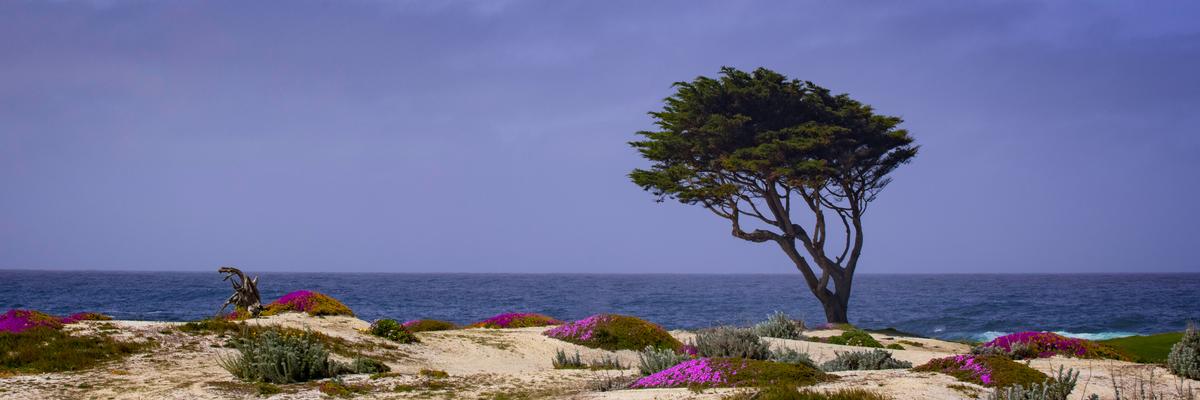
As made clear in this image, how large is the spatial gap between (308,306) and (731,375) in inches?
613

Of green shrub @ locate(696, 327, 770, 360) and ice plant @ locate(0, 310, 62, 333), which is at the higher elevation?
ice plant @ locate(0, 310, 62, 333)

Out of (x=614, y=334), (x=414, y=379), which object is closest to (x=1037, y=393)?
(x=414, y=379)

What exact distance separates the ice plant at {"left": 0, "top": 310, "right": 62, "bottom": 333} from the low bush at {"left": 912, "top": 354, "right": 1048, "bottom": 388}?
16.6 metres

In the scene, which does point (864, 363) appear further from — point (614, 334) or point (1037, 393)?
point (614, 334)

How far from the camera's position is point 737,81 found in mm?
34406

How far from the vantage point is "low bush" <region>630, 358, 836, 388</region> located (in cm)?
990

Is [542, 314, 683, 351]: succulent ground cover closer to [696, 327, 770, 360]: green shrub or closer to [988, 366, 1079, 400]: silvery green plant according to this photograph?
[696, 327, 770, 360]: green shrub

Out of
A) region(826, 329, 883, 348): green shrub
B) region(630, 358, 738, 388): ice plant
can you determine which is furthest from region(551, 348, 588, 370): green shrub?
region(826, 329, 883, 348): green shrub

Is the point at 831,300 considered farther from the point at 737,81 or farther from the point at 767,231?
the point at 737,81

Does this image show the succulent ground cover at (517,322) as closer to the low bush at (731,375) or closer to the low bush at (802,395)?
the low bush at (731,375)

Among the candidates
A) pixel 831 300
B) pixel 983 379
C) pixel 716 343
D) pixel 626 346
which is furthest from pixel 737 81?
pixel 983 379

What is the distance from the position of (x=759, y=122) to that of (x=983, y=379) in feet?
80.6

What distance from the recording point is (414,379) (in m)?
11.6

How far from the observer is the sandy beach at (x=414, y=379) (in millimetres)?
10008
